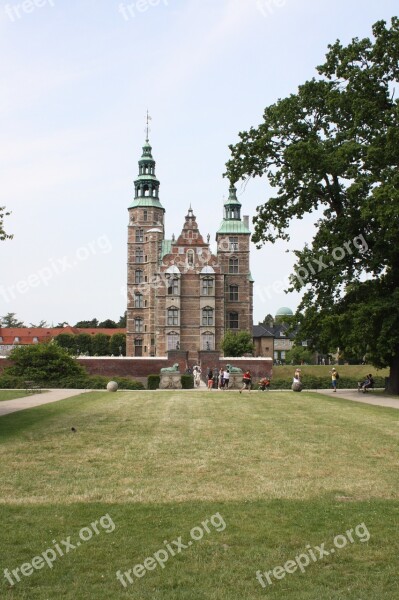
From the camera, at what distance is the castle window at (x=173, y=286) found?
70.2 metres

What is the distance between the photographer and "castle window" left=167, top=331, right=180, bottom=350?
69562 millimetres

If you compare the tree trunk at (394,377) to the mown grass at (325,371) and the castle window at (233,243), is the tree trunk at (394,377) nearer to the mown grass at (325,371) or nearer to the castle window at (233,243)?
the mown grass at (325,371)

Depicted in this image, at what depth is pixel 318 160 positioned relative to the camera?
28.4m

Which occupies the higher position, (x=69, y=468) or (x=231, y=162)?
(x=231, y=162)

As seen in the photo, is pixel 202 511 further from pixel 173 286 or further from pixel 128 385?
pixel 173 286

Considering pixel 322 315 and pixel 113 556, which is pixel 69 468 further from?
pixel 322 315

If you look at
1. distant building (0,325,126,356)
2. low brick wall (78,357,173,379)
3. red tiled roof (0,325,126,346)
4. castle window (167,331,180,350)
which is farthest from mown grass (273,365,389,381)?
red tiled roof (0,325,126,346)

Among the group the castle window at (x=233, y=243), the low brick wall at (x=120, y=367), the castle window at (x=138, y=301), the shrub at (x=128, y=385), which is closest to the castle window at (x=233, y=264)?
the castle window at (x=233, y=243)

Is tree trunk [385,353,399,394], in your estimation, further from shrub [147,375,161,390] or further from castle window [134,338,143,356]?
castle window [134,338,143,356]

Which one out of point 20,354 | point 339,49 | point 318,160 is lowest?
point 20,354

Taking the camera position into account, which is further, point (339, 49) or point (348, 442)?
point (339, 49)

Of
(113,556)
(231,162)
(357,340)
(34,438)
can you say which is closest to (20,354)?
(231,162)

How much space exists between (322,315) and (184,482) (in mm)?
20942

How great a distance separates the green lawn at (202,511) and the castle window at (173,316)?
54.4m
